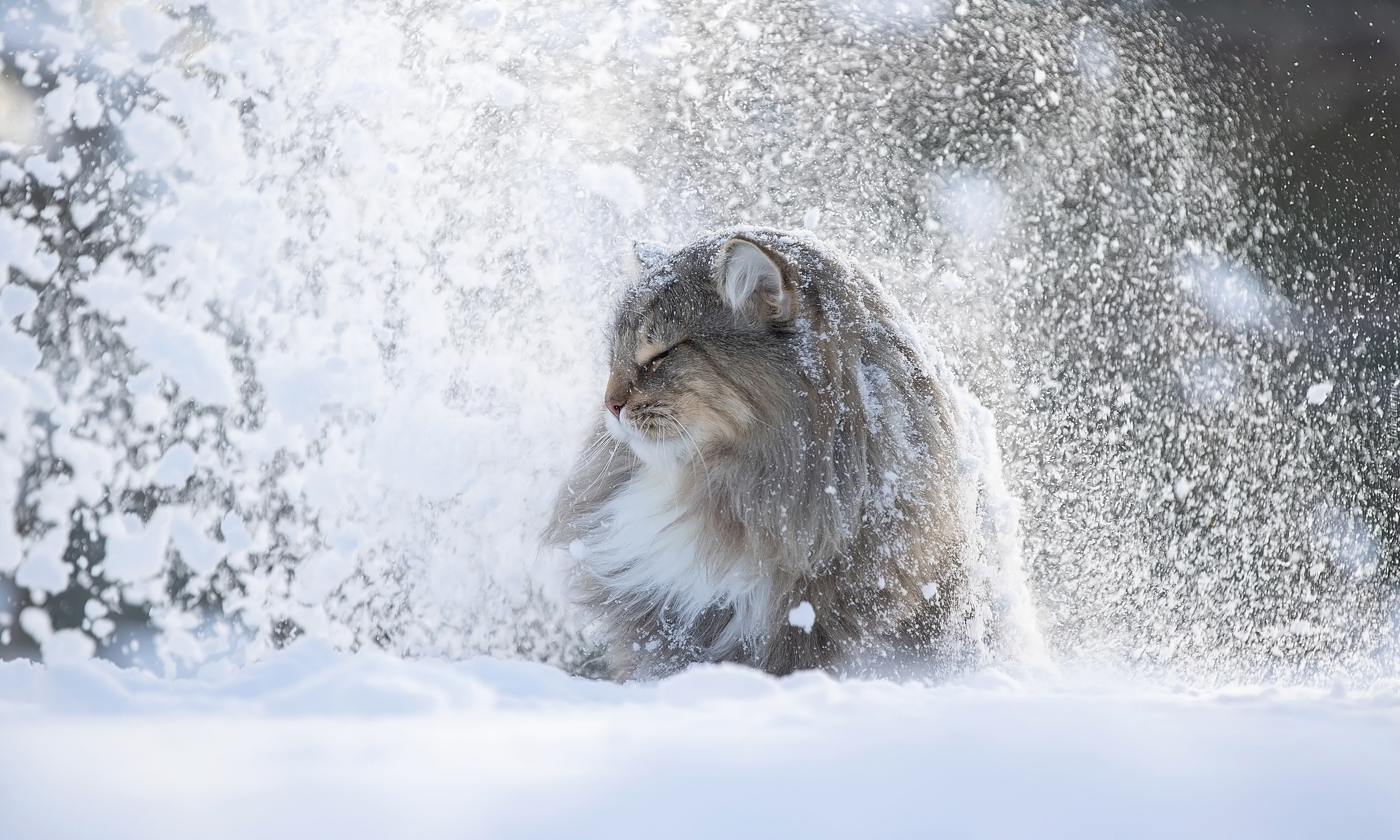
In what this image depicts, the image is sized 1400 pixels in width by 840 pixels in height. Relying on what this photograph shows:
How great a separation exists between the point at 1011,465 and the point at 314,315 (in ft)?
11.5

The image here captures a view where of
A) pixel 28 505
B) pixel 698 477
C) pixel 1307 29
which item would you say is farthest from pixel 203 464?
pixel 1307 29

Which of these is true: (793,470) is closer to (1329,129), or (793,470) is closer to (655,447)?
(655,447)

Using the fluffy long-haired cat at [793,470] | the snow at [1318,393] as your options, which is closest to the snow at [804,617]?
the fluffy long-haired cat at [793,470]

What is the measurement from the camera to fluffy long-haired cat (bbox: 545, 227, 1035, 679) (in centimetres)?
260

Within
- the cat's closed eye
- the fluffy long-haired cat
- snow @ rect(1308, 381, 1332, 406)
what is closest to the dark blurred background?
snow @ rect(1308, 381, 1332, 406)

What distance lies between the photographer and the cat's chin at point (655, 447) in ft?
8.80

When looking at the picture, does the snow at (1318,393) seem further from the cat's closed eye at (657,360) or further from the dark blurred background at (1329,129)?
the cat's closed eye at (657,360)

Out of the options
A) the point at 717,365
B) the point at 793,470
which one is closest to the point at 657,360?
the point at 717,365

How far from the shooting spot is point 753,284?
103 inches

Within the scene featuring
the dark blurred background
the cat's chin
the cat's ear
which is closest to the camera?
the cat's ear

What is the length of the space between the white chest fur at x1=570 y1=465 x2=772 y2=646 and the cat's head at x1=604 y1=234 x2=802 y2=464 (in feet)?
0.59

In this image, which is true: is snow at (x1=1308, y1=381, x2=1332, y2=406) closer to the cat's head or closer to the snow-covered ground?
the snow-covered ground

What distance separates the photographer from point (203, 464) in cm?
477

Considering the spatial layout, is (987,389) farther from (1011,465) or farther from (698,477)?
(698,477)
